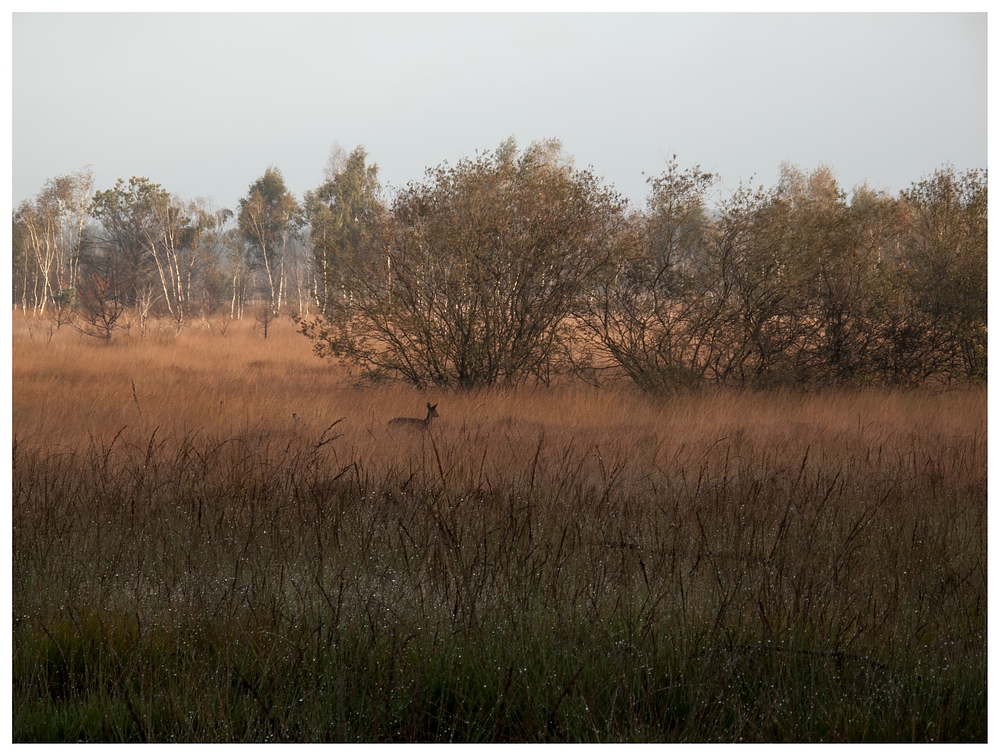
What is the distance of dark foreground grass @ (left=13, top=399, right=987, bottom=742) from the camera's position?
2242mm

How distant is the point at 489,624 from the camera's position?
2572mm

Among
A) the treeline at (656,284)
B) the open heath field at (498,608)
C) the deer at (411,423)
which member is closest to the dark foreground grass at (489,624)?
the open heath field at (498,608)

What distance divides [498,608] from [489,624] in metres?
0.09

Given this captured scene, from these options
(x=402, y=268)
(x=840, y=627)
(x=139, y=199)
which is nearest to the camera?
(x=840, y=627)

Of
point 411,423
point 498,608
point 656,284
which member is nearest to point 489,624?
point 498,608

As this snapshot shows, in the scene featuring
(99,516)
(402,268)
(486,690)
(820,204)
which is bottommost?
(486,690)

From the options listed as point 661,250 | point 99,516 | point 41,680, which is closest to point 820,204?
point 661,250

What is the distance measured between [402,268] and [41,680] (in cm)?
661

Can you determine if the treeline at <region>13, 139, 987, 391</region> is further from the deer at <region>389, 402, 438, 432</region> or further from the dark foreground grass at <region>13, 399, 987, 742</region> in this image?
the dark foreground grass at <region>13, 399, 987, 742</region>

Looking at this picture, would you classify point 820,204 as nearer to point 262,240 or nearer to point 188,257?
point 262,240

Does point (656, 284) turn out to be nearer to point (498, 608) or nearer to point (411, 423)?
point (411, 423)

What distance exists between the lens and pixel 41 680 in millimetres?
2371

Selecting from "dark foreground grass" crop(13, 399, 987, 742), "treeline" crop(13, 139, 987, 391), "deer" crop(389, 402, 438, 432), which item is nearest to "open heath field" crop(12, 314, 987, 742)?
"dark foreground grass" crop(13, 399, 987, 742)

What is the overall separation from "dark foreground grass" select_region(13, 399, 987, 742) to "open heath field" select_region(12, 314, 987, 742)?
0.04 ft
